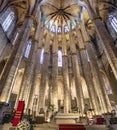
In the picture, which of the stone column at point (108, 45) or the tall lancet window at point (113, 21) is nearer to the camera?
the stone column at point (108, 45)

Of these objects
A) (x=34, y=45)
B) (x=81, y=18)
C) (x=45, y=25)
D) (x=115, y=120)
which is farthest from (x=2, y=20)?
(x=115, y=120)

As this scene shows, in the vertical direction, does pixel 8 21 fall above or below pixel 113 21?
below

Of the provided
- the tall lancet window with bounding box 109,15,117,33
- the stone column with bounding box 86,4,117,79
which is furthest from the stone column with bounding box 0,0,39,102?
the tall lancet window with bounding box 109,15,117,33

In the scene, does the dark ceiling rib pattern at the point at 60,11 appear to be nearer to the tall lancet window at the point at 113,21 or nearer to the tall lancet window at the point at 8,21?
the tall lancet window at the point at 8,21

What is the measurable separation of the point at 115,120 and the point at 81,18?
58.9 ft

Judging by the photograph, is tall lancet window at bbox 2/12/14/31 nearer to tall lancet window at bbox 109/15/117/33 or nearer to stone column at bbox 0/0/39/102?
stone column at bbox 0/0/39/102

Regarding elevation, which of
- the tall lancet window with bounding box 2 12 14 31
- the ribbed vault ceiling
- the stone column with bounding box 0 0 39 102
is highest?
the ribbed vault ceiling

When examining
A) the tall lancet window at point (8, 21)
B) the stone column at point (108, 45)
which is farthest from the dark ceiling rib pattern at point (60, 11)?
the stone column at point (108, 45)

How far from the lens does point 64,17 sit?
82.3 ft

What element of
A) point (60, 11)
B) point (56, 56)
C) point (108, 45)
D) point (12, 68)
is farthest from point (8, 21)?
point (108, 45)

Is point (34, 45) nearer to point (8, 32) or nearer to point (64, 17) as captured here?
point (8, 32)

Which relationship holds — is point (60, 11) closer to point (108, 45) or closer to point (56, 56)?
point (56, 56)

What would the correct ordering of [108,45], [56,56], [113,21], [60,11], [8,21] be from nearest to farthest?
[108,45]
[8,21]
[113,21]
[56,56]
[60,11]

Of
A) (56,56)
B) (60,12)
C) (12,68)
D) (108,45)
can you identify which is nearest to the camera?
(12,68)
